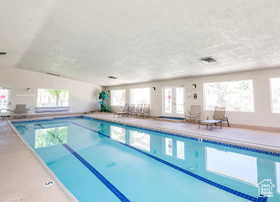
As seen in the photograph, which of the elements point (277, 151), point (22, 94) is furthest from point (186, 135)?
point (22, 94)

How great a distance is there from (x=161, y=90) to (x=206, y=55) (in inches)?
174

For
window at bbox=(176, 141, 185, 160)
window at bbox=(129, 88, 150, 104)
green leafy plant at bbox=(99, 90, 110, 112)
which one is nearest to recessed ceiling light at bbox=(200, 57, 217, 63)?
window at bbox=(176, 141, 185, 160)

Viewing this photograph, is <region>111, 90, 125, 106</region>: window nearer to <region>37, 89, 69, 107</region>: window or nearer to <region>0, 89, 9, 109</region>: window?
<region>37, 89, 69, 107</region>: window

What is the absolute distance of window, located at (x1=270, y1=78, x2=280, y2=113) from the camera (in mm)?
5297

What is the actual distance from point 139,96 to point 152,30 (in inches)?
286

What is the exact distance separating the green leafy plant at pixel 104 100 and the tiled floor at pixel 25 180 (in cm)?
875

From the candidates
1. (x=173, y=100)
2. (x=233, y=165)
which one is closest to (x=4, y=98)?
(x=173, y=100)

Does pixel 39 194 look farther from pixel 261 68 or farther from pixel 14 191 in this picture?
pixel 261 68

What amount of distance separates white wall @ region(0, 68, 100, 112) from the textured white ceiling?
4.79 meters

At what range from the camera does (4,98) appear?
28.9ft

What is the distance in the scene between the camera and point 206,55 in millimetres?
4547

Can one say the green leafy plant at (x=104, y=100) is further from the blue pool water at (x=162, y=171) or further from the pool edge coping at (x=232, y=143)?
the pool edge coping at (x=232, y=143)

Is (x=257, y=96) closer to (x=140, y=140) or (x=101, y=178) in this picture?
(x=140, y=140)

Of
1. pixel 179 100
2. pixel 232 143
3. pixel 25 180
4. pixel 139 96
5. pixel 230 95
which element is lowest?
pixel 25 180
